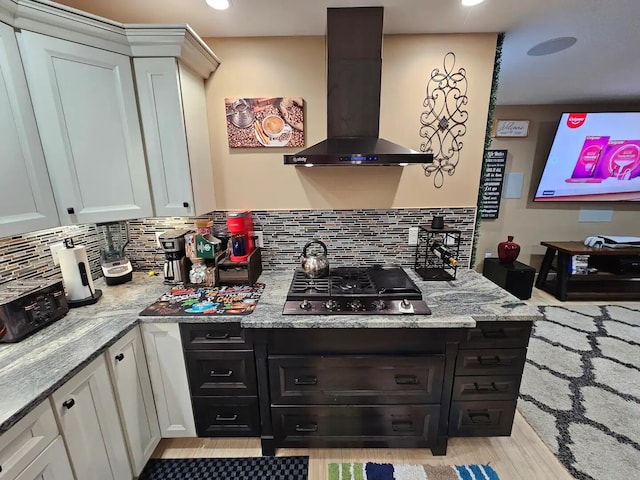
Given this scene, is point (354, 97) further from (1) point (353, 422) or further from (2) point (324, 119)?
(1) point (353, 422)

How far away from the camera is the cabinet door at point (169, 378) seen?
146cm

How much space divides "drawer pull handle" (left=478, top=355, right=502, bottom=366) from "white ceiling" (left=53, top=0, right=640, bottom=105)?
1.87 m

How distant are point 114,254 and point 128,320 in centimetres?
78

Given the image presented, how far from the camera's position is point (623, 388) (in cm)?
207

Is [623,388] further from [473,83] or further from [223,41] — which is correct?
[223,41]

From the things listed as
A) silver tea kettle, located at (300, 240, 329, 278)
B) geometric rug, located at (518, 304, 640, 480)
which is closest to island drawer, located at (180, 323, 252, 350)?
silver tea kettle, located at (300, 240, 329, 278)

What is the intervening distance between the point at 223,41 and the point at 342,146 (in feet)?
3.63

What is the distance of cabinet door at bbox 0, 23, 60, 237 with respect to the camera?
1165 millimetres

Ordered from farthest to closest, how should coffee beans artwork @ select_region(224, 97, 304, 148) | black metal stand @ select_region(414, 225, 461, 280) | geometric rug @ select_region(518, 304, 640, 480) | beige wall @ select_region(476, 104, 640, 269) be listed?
beige wall @ select_region(476, 104, 640, 269), black metal stand @ select_region(414, 225, 461, 280), coffee beans artwork @ select_region(224, 97, 304, 148), geometric rug @ select_region(518, 304, 640, 480)

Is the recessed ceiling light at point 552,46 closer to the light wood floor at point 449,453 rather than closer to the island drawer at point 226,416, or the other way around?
the light wood floor at point 449,453

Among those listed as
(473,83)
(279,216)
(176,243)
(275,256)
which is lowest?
(275,256)

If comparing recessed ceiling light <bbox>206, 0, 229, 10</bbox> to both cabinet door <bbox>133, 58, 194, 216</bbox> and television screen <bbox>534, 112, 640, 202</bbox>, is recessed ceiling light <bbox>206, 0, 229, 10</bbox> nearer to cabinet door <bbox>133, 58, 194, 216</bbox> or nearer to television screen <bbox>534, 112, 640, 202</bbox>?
cabinet door <bbox>133, 58, 194, 216</bbox>

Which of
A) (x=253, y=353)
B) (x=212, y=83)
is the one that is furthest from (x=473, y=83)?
(x=253, y=353)

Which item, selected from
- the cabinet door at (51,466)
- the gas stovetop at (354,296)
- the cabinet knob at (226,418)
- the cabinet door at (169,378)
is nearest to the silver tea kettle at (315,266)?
the gas stovetop at (354,296)
